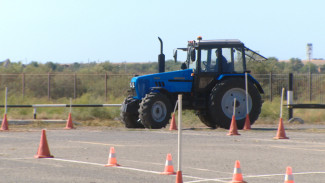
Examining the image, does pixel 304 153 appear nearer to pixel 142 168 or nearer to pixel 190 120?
pixel 142 168

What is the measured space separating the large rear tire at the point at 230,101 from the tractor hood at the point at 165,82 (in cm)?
103

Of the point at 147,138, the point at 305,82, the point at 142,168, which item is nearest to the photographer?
the point at 142,168

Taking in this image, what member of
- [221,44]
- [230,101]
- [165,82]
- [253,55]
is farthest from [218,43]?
[165,82]

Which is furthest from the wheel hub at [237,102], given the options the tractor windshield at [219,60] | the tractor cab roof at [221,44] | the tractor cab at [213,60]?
the tractor cab roof at [221,44]

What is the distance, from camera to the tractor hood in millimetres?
22094

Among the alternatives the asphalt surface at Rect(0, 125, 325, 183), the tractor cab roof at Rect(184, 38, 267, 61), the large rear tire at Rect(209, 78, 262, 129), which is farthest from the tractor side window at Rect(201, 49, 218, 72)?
the asphalt surface at Rect(0, 125, 325, 183)

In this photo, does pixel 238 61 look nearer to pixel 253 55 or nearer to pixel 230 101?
pixel 253 55

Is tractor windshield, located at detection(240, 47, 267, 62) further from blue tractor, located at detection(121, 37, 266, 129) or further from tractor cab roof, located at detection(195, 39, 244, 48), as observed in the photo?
tractor cab roof, located at detection(195, 39, 244, 48)

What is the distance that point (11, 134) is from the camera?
20188 millimetres

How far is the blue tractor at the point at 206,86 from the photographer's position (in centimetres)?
2186

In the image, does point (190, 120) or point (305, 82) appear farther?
point (305, 82)

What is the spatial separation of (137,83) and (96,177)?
11222mm

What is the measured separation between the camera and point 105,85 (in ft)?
118

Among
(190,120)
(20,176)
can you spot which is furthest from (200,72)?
(20,176)
